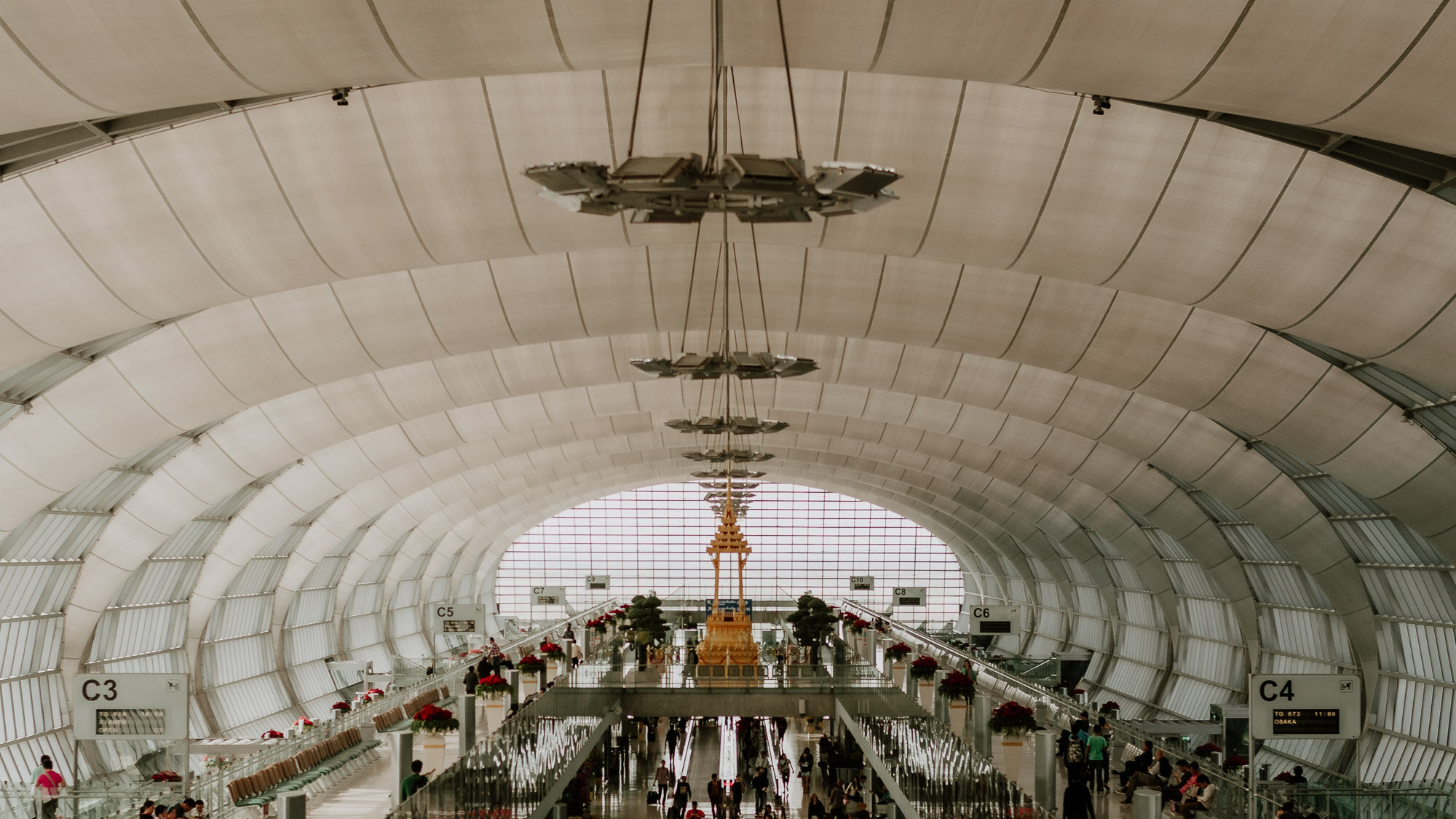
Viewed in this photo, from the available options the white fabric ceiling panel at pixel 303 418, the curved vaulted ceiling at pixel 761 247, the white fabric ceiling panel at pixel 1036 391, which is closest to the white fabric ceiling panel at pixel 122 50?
the curved vaulted ceiling at pixel 761 247

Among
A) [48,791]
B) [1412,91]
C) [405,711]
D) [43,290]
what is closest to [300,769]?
[48,791]

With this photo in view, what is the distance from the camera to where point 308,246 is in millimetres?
21922

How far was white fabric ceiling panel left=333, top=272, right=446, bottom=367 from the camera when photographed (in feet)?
94.3

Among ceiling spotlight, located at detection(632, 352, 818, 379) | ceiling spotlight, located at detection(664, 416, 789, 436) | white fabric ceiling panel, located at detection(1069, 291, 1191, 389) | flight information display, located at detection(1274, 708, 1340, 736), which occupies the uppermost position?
white fabric ceiling panel, located at detection(1069, 291, 1191, 389)

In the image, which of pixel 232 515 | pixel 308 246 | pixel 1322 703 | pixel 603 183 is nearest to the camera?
pixel 603 183

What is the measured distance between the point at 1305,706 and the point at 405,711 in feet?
76.4

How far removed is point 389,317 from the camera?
29.2m

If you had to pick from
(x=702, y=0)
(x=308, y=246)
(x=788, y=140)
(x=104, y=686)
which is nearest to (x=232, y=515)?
(x=308, y=246)

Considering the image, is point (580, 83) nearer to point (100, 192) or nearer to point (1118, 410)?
point (100, 192)

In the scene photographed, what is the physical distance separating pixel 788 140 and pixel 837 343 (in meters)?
17.6

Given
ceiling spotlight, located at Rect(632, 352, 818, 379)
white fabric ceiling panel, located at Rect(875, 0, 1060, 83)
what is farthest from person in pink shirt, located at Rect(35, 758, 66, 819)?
white fabric ceiling panel, located at Rect(875, 0, 1060, 83)

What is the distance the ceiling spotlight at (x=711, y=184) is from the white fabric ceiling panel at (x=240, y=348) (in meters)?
20.0

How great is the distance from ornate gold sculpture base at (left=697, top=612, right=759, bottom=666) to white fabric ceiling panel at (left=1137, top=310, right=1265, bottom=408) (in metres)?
16.7

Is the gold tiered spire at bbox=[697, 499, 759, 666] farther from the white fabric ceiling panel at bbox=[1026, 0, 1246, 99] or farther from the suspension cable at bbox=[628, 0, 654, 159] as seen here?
the white fabric ceiling panel at bbox=[1026, 0, 1246, 99]
